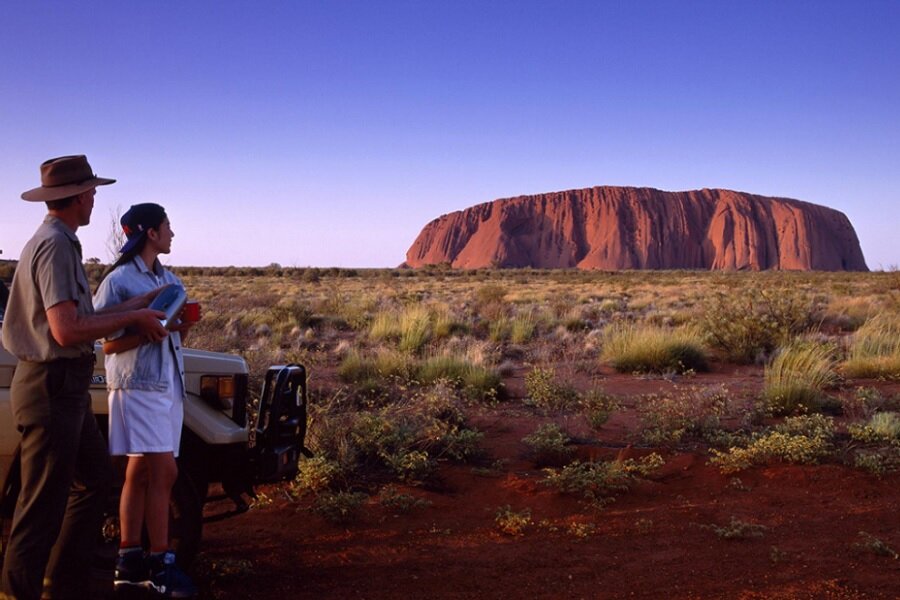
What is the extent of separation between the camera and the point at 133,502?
3449 mm

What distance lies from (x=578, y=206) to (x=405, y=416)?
458ft

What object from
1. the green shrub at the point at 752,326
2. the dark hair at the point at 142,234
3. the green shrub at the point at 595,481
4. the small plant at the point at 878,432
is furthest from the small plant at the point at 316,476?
the green shrub at the point at 752,326

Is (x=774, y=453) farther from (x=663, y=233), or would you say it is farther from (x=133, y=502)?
(x=663, y=233)

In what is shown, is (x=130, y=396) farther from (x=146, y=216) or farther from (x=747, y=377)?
(x=747, y=377)

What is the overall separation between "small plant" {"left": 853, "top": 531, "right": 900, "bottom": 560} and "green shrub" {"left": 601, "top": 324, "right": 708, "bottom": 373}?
6.87 metres

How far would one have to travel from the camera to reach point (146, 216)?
11.8 ft

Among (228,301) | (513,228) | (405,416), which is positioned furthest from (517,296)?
(513,228)

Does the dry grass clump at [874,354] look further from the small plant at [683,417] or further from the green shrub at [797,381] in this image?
the small plant at [683,417]

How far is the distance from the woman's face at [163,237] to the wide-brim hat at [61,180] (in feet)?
1.32

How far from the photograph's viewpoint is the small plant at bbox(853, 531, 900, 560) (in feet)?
15.3

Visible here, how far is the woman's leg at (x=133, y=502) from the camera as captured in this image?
135 inches

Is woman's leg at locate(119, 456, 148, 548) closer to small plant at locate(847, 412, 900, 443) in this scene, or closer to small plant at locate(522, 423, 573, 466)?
small plant at locate(522, 423, 573, 466)

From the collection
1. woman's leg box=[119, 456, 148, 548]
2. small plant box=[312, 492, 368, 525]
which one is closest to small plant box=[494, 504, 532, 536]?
small plant box=[312, 492, 368, 525]

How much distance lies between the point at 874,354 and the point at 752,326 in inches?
80.4
